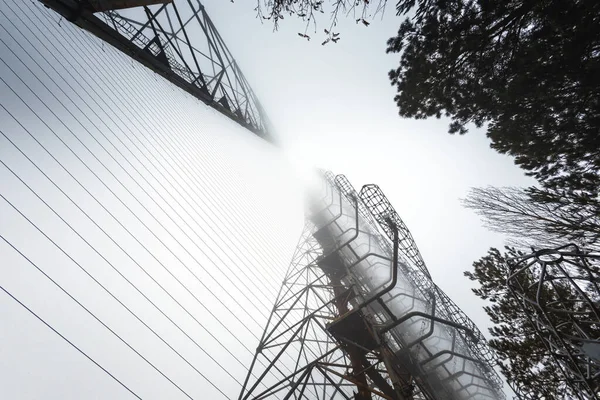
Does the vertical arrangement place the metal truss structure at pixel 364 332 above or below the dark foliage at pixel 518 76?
below

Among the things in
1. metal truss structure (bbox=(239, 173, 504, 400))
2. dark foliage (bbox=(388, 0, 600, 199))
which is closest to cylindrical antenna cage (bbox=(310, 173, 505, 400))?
metal truss structure (bbox=(239, 173, 504, 400))

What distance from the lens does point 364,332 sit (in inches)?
277

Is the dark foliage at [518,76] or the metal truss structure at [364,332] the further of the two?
the metal truss structure at [364,332]

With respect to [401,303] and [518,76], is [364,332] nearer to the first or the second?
[401,303]

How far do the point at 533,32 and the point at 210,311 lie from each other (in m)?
8.33

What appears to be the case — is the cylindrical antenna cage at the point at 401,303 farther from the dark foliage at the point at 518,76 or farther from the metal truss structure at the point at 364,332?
the dark foliage at the point at 518,76

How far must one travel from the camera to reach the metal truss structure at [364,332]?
248 inches

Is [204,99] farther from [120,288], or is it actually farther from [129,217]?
[120,288]

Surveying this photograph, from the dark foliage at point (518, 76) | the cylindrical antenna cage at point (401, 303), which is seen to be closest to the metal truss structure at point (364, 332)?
the cylindrical antenna cage at point (401, 303)

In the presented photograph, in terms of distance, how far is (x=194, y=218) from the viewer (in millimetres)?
8898

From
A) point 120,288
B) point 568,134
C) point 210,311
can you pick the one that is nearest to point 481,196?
point 568,134

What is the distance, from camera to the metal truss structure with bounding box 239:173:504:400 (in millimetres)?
6301

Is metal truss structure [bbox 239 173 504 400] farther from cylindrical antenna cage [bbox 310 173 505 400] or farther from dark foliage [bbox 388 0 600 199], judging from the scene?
dark foliage [bbox 388 0 600 199]

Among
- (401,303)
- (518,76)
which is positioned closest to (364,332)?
(401,303)
